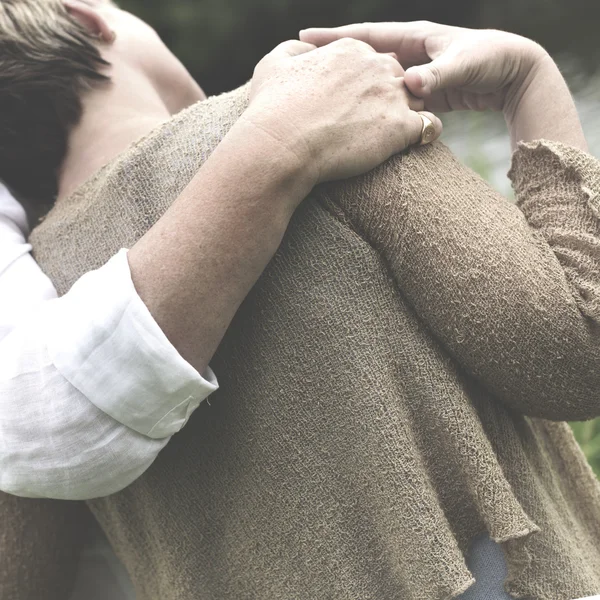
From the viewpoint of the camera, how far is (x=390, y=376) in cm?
77

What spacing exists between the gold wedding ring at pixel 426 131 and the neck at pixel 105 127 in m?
0.34

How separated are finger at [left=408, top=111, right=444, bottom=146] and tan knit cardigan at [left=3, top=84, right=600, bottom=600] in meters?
0.01

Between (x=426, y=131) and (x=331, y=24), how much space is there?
3.83 meters

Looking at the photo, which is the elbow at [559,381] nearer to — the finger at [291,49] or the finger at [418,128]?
the finger at [418,128]

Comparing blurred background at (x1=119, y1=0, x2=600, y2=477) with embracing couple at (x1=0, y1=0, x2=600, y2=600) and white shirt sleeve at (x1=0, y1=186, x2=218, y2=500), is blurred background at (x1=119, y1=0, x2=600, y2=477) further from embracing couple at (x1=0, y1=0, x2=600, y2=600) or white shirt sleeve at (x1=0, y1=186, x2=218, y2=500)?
white shirt sleeve at (x1=0, y1=186, x2=218, y2=500)

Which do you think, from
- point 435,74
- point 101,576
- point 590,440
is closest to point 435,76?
point 435,74

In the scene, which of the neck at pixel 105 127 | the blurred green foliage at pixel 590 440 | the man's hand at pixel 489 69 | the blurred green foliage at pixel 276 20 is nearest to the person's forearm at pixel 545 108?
the man's hand at pixel 489 69

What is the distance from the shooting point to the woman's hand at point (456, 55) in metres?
0.85

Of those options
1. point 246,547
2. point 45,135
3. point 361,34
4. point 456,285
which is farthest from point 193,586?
point 361,34

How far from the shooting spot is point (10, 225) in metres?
0.98

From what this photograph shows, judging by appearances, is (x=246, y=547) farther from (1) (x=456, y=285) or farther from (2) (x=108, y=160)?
(2) (x=108, y=160)

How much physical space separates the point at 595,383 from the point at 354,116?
37cm

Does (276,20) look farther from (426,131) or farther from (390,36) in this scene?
(426,131)

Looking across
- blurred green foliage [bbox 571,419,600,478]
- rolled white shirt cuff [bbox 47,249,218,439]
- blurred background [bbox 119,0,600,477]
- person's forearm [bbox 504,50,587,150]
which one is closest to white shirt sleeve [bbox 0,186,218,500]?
rolled white shirt cuff [bbox 47,249,218,439]
